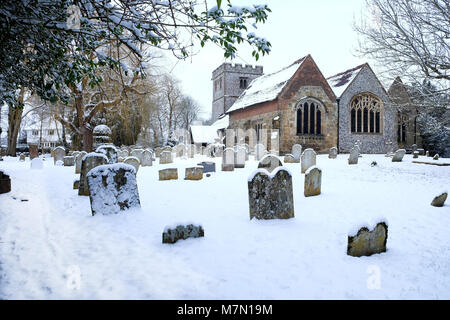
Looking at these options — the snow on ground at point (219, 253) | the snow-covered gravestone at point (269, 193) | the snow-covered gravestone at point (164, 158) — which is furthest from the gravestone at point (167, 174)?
the snow-covered gravestone at point (164, 158)

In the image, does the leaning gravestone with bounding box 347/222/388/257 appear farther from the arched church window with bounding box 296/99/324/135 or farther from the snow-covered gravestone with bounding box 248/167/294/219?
the arched church window with bounding box 296/99/324/135

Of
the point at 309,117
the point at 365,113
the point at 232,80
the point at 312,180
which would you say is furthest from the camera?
the point at 232,80

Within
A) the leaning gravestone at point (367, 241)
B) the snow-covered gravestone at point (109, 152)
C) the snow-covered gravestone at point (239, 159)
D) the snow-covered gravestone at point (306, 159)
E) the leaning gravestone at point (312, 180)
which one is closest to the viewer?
the leaning gravestone at point (367, 241)

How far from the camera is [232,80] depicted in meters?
43.9

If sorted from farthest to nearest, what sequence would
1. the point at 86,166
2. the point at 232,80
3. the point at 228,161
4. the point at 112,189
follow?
1. the point at 232,80
2. the point at 228,161
3. the point at 86,166
4. the point at 112,189

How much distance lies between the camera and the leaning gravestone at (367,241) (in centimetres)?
358

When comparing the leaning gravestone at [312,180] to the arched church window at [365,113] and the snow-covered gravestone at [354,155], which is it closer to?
the snow-covered gravestone at [354,155]

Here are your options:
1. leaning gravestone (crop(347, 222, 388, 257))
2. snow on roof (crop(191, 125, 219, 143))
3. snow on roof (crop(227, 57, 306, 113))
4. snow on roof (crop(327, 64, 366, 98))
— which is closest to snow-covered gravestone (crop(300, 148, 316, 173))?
leaning gravestone (crop(347, 222, 388, 257))

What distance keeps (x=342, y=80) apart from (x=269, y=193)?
79.7ft

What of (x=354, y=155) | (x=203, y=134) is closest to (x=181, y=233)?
(x=354, y=155)

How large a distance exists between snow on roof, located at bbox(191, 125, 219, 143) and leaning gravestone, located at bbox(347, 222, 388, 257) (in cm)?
3093

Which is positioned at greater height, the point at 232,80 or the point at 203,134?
the point at 232,80

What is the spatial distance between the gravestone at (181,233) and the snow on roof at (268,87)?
19.0 meters

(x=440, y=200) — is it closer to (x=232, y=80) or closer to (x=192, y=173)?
(x=192, y=173)
